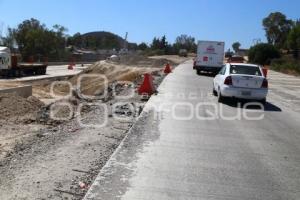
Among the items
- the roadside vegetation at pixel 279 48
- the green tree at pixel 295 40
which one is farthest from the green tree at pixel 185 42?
the green tree at pixel 295 40

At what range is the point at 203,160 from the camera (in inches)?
371

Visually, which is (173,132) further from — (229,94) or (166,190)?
(229,94)

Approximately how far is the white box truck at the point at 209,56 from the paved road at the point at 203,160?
2601cm

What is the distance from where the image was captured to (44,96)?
30859mm

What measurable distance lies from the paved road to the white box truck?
26.0 metres

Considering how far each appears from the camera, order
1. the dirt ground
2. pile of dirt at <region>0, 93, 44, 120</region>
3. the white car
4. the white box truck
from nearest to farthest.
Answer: the dirt ground
pile of dirt at <region>0, 93, 44, 120</region>
the white car
the white box truck

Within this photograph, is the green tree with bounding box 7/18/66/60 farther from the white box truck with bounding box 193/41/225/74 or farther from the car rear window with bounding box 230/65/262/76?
the car rear window with bounding box 230/65/262/76

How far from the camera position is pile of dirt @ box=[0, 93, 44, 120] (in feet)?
58.2

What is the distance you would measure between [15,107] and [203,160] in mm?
11250

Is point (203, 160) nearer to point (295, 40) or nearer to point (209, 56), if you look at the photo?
point (209, 56)

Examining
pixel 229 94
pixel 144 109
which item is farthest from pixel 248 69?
pixel 144 109

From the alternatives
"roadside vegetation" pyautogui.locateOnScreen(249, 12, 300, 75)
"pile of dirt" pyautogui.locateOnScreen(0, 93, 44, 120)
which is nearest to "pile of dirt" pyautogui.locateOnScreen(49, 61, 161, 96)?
"pile of dirt" pyautogui.locateOnScreen(0, 93, 44, 120)

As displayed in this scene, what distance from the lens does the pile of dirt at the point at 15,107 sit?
58.2 feet

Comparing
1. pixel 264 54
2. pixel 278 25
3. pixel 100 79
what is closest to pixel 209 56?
pixel 100 79
